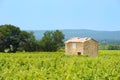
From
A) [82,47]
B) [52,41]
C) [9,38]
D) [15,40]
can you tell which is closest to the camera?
[82,47]

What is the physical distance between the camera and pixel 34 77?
15070 millimetres

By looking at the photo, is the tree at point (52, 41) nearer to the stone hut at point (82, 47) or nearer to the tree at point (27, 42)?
the tree at point (27, 42)

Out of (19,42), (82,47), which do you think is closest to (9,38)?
(19,42)

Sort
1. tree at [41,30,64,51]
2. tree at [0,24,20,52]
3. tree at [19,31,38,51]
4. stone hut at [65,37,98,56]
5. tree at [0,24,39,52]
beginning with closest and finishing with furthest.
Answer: stone hut at [65,37,98,56] → tree at [0,24,20,52] → tree at [0,24,39,52] → tree at [19,31,38,51] → tree at [41,30,64,51]

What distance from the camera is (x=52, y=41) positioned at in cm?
8100

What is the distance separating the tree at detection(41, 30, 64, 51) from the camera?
7888cm

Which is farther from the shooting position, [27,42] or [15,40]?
[27,42]

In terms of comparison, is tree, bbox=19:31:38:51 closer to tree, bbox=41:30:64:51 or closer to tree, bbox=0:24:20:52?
tree, bbox=0:24:20:52

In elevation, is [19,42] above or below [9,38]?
below

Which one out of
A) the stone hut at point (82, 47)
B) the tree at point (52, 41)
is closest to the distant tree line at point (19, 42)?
the tree at point (52, 41)

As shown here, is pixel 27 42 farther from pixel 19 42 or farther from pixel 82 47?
pixel 82 47

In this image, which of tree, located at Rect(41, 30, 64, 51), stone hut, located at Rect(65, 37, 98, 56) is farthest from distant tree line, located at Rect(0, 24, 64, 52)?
stone hut, located at Rect(65, 37, 98, 56)

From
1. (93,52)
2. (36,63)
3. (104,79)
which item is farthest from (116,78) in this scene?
(93,52)

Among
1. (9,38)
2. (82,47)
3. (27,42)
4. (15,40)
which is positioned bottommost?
(82,47)
